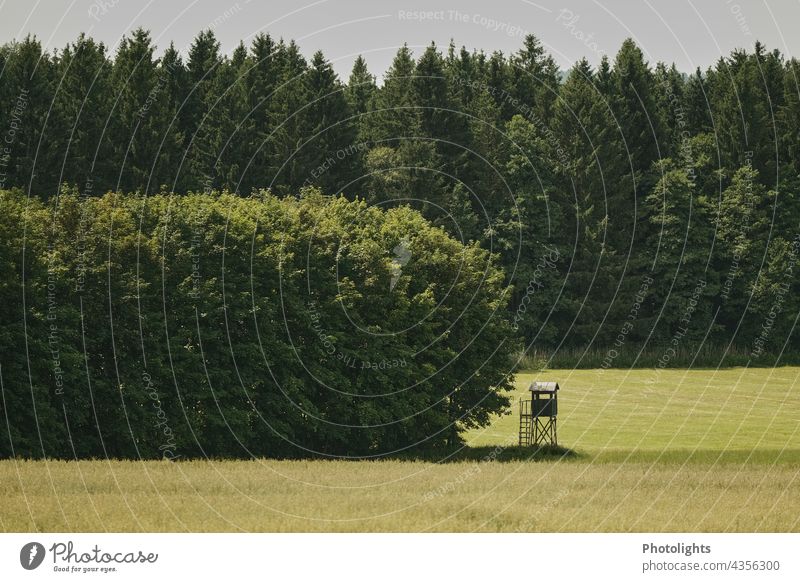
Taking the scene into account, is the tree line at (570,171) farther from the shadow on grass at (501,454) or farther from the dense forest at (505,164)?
the shadow on grass at (501,454)

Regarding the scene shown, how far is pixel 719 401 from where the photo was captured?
87188mm

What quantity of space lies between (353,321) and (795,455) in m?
25.1

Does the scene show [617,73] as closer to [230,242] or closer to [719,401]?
[719,401]

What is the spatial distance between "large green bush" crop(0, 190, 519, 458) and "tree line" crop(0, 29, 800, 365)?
40444mm

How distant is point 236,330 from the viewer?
5434 cm

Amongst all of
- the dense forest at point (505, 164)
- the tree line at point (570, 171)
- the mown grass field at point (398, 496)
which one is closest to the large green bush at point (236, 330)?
the dense forest at point (505, 164)

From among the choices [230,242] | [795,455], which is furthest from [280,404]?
[795,455]

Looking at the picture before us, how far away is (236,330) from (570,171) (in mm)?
67013

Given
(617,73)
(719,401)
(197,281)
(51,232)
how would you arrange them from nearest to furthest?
(51,232) < (197,281) < (719,401) < (617,73)

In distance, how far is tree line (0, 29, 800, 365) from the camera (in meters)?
106

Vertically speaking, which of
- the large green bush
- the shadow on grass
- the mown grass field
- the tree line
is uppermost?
the tree line

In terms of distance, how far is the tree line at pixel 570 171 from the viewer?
10600 centimetres

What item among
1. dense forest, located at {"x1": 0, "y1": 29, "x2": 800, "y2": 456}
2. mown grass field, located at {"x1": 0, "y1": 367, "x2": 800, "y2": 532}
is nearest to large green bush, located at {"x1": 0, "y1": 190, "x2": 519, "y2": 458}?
dense forest, located at {"x1": 0, "y1": 29, "x2": 800, "y2": 456}

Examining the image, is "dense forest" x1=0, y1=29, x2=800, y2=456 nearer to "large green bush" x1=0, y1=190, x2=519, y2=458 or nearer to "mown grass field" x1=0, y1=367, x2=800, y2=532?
"large green bush" x1=0, y1=190, x2=519, y2=458
